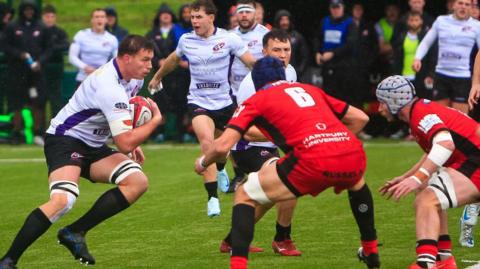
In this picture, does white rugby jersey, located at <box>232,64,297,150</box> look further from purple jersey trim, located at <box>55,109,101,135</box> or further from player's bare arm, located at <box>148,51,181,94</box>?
player's bare arm, located at <box>148,51,181,94</box>

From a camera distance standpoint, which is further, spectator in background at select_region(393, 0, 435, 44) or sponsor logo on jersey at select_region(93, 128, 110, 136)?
spectator in background at select_region(393, 0, 435, 44)

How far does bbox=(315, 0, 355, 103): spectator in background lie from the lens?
2025 centimetres

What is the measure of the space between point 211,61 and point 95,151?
3885mm

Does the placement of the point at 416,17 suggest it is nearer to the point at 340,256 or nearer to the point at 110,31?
the point at 110,31

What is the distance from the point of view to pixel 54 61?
2128 centimetres

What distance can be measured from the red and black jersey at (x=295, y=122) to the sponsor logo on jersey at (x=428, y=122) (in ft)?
1.77

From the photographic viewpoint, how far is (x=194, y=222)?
40.3 feet

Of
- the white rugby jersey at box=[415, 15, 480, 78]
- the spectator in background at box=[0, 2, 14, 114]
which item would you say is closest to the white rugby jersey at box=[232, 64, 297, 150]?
the white rugby jersey at box=[415, 15, 480, 78]

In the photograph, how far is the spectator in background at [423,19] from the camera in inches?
770

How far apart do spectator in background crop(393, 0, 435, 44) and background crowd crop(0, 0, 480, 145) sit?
0.02 metres

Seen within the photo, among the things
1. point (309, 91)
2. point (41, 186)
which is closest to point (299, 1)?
point (41, 186)

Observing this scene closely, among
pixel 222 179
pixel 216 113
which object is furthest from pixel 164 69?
pixel 222 179

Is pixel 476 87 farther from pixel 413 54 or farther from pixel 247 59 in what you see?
pixel 413 54

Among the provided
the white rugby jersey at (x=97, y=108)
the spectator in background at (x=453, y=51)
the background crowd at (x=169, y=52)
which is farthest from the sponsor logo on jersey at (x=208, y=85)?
the background crowd at (x=169, y=52)
